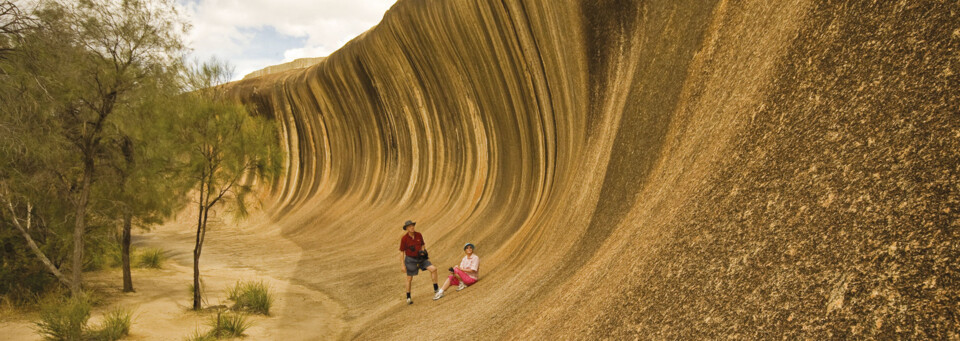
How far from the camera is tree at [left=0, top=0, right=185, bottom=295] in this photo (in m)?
6.57

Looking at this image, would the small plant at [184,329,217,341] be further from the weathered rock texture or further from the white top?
the white top

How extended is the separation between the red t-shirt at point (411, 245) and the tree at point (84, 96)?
4.32 metres

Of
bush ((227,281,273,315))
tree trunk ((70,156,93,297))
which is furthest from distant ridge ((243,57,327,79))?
bush ((227,281,273,315))

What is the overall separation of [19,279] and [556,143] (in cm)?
871

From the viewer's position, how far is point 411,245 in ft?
24.4

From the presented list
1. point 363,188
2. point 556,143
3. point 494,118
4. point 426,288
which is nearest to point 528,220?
point 556,143

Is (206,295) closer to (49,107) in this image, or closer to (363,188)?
(49,107)

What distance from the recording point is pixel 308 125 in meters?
21.0

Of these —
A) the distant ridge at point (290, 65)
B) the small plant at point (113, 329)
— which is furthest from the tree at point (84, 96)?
the distant ridge at point (290, 65)

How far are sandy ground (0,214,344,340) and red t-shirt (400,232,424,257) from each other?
148cm

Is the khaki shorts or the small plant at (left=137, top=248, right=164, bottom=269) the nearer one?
the khaki shorts

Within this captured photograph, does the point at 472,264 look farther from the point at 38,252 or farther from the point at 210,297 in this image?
the point at 38,252

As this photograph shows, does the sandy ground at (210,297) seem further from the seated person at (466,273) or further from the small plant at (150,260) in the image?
the seated person at (466,273)

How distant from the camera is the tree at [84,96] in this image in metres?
6.57
